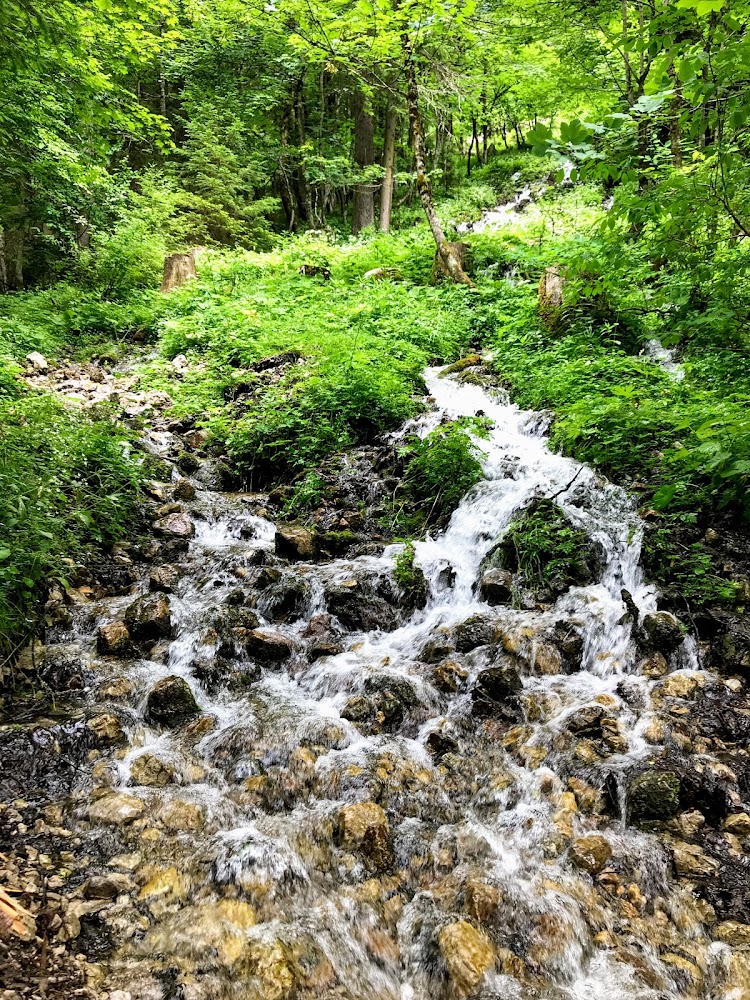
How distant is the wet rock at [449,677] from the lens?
457 cm

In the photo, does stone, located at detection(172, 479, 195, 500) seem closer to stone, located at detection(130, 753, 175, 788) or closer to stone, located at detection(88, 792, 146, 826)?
stone, located at detection(130, 753, 175, 788)

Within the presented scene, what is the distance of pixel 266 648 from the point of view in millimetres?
5000

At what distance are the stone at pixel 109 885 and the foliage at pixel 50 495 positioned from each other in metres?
1.89

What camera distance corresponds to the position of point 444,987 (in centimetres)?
254

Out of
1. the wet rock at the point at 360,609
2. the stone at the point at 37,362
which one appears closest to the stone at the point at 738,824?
the wet rock at the point at 360,609

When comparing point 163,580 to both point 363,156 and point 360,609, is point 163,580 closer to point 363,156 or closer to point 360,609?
point 360,609

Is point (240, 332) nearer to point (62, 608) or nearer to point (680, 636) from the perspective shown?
point (62, 608)

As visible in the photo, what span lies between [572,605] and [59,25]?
8.18 metres

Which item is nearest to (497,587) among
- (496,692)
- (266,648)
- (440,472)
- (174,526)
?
(496,692)

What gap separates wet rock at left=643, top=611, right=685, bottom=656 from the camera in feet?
14.9

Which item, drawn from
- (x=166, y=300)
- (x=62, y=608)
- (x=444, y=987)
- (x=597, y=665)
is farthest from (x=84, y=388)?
(x=444, y=987)

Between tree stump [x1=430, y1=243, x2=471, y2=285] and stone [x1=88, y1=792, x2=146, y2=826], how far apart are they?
12.4 metres

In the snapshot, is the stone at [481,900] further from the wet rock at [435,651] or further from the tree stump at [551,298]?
the tree stump at [551,298]

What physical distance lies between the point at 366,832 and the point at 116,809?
1.45 meters
